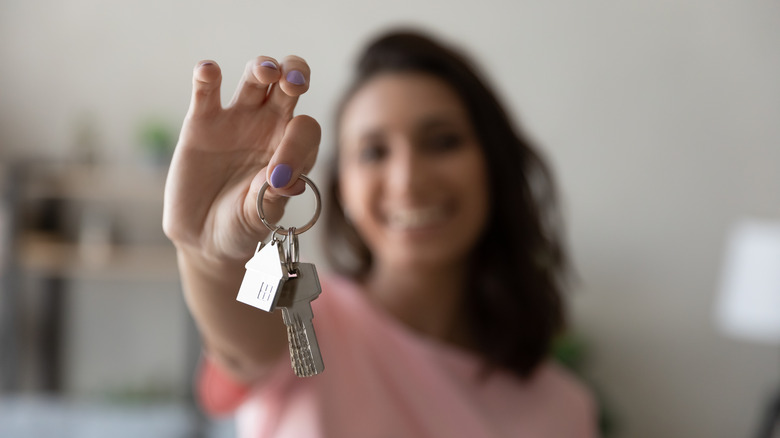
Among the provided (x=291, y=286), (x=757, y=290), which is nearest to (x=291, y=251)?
(x=291, y=286)

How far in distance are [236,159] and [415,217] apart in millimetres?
553

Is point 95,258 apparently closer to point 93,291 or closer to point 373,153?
point 93,291

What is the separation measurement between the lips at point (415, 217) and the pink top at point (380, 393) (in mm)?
132

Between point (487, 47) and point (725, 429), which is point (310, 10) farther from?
point (725, 429)

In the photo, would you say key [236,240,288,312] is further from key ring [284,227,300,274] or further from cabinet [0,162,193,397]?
cabinet [0,162,193,397]

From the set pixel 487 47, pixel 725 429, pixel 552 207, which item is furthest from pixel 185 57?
pixel 725 429

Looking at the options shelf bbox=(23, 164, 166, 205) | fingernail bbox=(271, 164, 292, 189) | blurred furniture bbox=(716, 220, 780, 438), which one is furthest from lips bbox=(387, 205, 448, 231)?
shelf bbox=(23, 164, 166, 205)

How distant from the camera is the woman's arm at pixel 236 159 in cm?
28

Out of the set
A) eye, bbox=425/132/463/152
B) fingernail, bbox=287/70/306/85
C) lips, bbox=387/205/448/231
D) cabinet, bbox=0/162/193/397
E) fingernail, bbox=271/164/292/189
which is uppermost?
fingernail, bbox=287/70/306/85

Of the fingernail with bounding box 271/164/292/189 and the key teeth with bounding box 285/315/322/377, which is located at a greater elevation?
the fingernail with bounding box 271/164/292/189

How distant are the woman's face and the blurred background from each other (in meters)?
1.02

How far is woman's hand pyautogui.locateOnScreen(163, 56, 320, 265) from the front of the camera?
28cm

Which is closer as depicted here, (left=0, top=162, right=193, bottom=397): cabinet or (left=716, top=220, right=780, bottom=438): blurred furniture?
(left=716, top=220, right=780, bottom=438): blurred furniture

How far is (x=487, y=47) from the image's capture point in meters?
2.11
